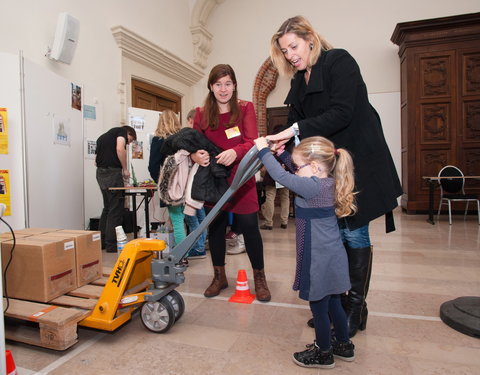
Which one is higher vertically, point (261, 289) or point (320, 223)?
point (320, 223)

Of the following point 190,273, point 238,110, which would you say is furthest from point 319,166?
point 190,273

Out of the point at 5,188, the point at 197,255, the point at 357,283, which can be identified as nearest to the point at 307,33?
the point at 357,283

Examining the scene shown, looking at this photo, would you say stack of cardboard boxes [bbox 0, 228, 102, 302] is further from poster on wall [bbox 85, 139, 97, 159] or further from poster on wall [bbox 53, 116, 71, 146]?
poster on wall [bbox 85, 139, 97, 159]

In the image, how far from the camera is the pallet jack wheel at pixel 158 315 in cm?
178

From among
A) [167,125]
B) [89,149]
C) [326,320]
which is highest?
[167,125]

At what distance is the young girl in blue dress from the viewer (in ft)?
4.59

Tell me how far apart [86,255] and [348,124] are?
1.64 metres

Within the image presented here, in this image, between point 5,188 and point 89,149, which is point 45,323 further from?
point 89,149

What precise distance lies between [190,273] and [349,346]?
5.58ft

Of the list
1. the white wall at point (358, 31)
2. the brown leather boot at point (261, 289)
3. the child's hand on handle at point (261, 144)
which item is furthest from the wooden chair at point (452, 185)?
the child's hand on handle at point (261, 144)

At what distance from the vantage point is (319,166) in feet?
4.72

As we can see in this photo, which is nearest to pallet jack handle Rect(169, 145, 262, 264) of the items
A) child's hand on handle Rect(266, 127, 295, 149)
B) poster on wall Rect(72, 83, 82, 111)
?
child's hand on handle Rect(266, 127, 295, 149)

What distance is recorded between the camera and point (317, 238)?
1410 mm

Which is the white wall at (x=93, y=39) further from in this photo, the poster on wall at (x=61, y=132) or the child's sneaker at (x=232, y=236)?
the child's sneaker at (x=232, y=236)
